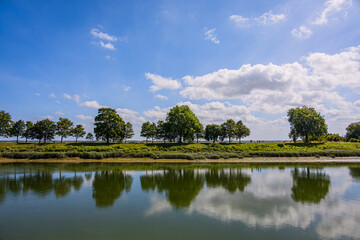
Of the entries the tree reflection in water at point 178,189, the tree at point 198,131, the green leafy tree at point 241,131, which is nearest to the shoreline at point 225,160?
the tree reflection in water at point 178,189

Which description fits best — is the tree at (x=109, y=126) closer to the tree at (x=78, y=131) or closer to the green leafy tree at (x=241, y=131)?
the tree at (x=78, y=131)

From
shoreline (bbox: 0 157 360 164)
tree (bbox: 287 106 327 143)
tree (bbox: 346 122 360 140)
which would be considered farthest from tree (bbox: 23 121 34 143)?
tree (bbox: 346 122 360 140)

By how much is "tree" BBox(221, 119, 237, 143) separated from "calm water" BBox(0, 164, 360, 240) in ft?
172

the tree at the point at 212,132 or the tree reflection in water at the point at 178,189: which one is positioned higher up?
the tree at the point at 212,132

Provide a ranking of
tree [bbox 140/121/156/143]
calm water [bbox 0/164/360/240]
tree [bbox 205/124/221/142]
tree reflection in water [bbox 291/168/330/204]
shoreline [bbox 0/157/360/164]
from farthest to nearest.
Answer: tree [bbox 205/124/221/142]
tree [bbox 140/121/156/143]
shoreline [bbox 0/157/360/164]
tree reflection in water [bbox 291/168/330/204]
calm water [bbox 0/164/360/240]

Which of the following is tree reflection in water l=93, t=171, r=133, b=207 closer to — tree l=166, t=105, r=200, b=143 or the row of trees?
tree l=166, t=105, r=200, b=143

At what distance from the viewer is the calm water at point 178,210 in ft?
32.7

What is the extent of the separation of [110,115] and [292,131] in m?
62.9

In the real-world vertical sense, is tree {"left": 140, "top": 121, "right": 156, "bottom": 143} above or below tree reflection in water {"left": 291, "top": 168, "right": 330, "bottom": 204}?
above

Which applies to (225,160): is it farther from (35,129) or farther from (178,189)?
(35,129)

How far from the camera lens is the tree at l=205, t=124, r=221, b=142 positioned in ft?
255

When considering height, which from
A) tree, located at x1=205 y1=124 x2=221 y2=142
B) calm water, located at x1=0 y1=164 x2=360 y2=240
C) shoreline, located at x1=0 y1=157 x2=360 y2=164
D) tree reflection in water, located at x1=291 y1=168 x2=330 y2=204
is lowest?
shoreline, located at x1=0 y1=157 x2=360 y2=164

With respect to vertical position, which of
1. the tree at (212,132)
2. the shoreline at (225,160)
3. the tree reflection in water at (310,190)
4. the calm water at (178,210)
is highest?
the tree at (212,132)

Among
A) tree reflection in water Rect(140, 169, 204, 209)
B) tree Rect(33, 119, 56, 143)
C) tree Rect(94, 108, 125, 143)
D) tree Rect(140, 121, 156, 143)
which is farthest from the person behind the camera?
tree Rect(140, 121, 156, 143)
